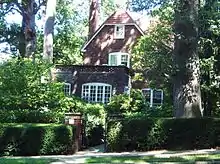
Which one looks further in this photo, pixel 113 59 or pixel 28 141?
pixel 113 59

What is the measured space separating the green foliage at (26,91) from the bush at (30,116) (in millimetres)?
1447

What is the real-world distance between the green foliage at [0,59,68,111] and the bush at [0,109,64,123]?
1.45 meters

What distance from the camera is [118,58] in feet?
129

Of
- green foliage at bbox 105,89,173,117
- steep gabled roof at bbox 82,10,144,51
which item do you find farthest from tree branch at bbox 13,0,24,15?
green foliage at bbox 105,89,173,117

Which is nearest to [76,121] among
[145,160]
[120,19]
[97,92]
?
[145,160]

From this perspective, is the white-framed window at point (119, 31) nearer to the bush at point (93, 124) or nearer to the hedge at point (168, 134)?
the bush at point (93, 124)

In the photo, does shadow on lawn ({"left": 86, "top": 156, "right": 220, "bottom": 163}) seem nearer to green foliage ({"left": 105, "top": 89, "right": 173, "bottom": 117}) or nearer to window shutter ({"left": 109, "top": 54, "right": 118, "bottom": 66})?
green foliage ({"left": 105, "top": 89, "right": 173, "bottom": 117})

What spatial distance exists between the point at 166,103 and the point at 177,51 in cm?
843

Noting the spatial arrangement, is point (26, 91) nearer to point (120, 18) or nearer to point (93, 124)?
point (93, 124)

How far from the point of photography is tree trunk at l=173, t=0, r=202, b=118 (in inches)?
704

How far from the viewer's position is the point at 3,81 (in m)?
23.1

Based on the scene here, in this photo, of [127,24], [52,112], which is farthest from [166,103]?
[127,24]

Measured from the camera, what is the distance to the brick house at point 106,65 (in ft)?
109

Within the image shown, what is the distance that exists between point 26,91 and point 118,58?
17129 millimetres
